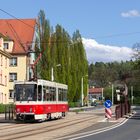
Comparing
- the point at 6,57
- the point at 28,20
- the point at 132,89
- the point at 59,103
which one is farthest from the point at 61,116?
the point at 132,89

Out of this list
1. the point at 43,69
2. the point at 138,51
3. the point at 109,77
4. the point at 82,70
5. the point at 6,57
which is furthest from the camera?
the point at 109,77

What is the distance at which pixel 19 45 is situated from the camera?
88500 millimetres

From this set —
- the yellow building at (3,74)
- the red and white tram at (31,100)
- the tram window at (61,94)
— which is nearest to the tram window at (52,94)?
the red and white tram at (31,100)

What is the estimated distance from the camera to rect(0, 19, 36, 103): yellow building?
85.9 metres

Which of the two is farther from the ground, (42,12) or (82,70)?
(42,12)

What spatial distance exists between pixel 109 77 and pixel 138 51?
13150 centimetres

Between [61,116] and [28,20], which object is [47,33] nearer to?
[28,20]

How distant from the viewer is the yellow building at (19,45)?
85.9 meters

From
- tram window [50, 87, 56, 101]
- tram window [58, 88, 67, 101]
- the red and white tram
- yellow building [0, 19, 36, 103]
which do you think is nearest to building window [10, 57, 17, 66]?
yellow building [0, 19, 36, 103]

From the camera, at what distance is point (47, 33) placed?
86.5m

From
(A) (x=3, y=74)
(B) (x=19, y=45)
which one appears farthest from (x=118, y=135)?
(B) (x=19, y=45)

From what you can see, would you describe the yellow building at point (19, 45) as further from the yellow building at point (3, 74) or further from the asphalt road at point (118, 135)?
the asphalt road at point (118, 135)

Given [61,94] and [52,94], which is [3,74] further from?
[52,94]

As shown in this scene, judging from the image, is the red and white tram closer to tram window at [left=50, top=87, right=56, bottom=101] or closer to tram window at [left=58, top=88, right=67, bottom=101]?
tram window at [left=50, top=87, right=56, bottom=101]
